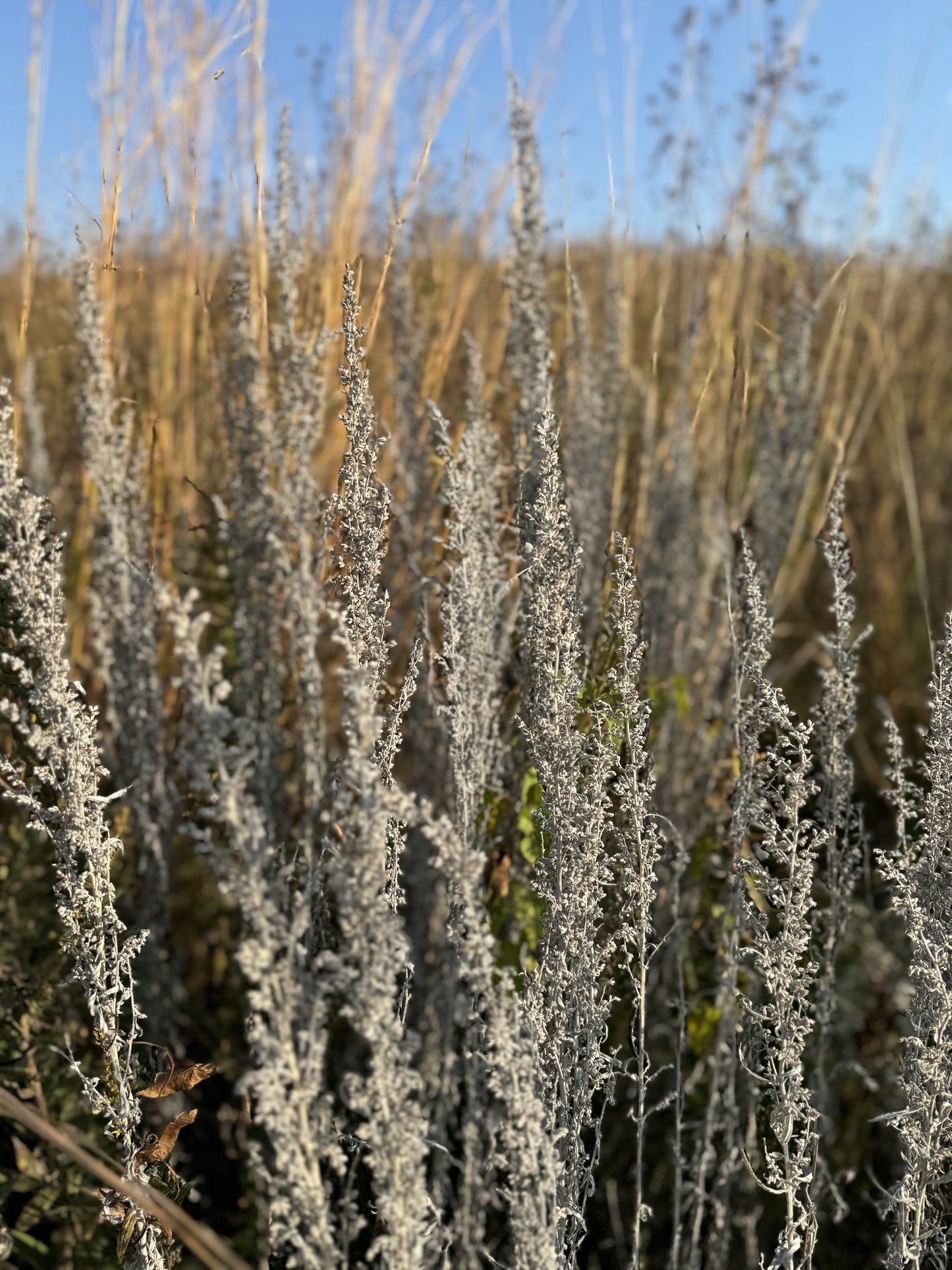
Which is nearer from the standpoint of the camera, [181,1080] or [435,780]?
[181,1080]

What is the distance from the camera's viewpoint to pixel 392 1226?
0.68 meters

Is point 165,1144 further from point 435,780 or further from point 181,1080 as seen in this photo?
point 435,780

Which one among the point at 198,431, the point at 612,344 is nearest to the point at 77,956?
the point at 612,344

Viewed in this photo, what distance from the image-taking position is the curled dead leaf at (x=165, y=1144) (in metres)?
0.87

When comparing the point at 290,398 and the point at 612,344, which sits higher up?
the point at 612,344

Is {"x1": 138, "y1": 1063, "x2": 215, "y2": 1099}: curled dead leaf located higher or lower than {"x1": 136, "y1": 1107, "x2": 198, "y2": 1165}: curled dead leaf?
higher

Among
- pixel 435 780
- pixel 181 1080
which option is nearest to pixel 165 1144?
pixel 181 1080

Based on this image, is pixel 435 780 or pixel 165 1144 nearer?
pixel 165 1144

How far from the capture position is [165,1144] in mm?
872

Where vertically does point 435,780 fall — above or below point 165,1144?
above

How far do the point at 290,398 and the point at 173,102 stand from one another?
0.61 meters

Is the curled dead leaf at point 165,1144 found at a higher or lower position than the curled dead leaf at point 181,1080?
lower

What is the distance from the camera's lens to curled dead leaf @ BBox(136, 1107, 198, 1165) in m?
0.87

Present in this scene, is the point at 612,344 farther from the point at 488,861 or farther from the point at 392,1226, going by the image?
the point at 392,1226
